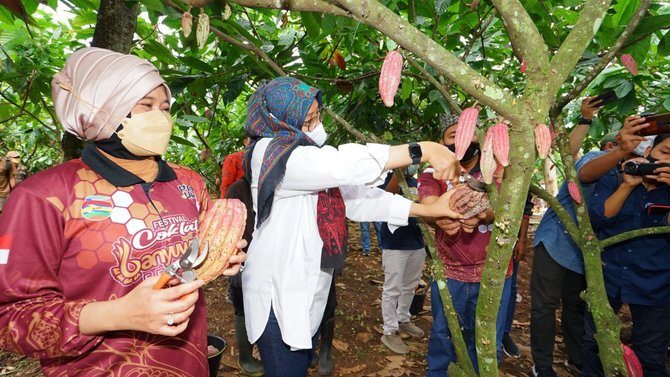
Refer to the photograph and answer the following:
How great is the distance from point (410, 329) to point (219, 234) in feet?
8.76

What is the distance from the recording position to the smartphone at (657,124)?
1.61 m

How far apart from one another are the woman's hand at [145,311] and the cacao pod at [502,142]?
0.69 metres

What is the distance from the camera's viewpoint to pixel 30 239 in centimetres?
85

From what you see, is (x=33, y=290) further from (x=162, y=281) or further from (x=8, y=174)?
(x=8, y=174)

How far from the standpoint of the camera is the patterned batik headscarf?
129 centimetres

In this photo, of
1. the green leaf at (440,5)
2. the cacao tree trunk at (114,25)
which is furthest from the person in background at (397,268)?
the cacao tree trunk at (114,25)

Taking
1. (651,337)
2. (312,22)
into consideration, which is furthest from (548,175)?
(312,22)

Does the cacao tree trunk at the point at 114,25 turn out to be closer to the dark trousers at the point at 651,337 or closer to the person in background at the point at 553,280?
the person in background at the point at 553,280

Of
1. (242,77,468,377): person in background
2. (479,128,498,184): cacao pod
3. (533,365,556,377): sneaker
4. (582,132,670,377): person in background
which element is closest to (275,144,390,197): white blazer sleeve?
(242,77,468,377): person in background

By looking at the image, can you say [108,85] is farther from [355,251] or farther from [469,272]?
[355,251]

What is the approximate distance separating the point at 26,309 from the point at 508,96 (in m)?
1.07

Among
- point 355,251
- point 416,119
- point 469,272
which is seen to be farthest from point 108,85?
point 355,251

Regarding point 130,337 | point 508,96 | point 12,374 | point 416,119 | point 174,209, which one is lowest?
point 12,374

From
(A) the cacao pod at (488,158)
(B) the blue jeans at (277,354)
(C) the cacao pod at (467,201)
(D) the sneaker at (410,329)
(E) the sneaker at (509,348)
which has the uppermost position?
(A) the cacao pod at (488,158)
